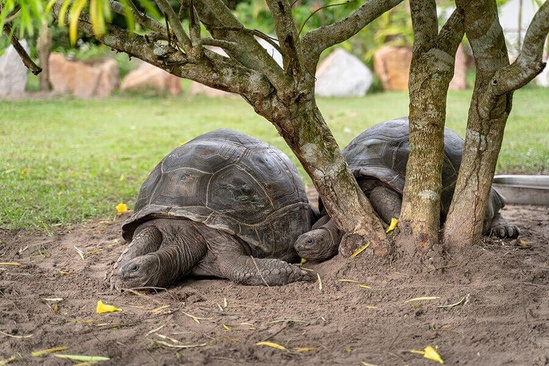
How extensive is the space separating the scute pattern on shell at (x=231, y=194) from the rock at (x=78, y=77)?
9.83 metres

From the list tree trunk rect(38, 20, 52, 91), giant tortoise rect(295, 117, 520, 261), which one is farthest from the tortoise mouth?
tree trunk rect(38, 20, 52, 91)

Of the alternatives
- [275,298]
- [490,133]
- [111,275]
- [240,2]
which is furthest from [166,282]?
[240,2]

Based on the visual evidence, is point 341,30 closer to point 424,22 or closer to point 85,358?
point 424,22

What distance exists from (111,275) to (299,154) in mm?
1224

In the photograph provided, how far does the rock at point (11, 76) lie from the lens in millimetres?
12695

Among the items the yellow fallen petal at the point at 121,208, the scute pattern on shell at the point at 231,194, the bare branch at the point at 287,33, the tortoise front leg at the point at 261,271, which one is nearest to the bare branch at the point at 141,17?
the bare branch at the point at 287,33

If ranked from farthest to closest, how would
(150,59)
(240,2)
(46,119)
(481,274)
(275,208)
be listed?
(240,2), (46,119), (275,208), (481,274), (150,59)

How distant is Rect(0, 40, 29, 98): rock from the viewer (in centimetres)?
1270

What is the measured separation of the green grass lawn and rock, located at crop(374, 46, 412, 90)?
0.78 m

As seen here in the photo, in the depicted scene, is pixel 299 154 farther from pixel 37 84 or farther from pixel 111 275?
pixel 37 84

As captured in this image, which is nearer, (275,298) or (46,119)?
(275,298)

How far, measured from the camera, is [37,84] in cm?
1393

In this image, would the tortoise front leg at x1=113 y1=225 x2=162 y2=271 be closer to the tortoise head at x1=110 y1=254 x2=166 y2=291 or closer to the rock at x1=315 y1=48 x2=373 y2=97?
the tortoise head at x1=110 y1=254 x2=166 y2=291

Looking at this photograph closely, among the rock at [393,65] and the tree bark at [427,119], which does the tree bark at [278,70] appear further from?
the rock at [393,65]
